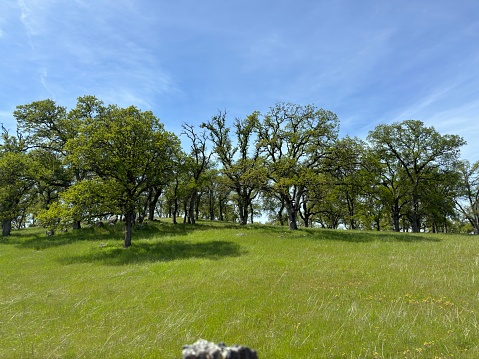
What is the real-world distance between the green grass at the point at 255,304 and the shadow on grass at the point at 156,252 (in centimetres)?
29

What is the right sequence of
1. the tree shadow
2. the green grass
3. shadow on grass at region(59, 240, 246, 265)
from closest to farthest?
1. the green grass
2. shadow on grass at region(59, 240, 246, 265)
3. the tree shadow

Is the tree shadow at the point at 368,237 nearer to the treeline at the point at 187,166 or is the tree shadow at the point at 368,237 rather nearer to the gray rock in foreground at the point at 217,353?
the treeline at the point at 187,166

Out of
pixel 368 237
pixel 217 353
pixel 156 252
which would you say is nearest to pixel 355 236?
pixel 368 237

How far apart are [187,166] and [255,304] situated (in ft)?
85.3

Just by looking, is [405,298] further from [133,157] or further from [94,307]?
[133,157]

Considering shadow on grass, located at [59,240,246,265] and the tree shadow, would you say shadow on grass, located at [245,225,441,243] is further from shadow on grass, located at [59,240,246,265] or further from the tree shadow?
shadow on grass, located at [59,240,246,265]

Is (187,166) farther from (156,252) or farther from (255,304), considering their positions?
(255,304)

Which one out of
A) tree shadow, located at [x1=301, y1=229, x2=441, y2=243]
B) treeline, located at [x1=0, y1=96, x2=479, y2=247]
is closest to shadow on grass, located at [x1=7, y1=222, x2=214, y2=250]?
treeline, located at [x1=0, y1=96, x2=479, y2=247]

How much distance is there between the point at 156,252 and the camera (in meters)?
21.7

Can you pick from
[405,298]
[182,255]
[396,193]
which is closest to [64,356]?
[405,298]

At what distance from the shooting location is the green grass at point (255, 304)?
6969 millimetres

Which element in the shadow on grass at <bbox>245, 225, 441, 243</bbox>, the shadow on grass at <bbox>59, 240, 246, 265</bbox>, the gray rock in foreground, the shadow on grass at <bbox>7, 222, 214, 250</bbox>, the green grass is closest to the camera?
the gray rock in foreground

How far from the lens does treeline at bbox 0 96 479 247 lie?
2377cm

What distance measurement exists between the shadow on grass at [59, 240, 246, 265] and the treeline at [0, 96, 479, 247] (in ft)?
6.93
